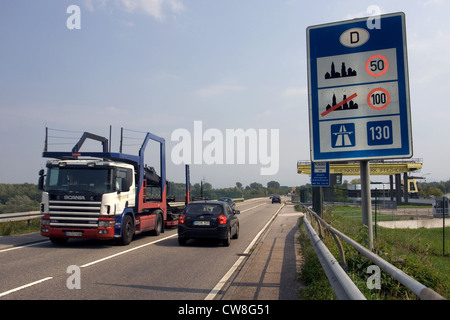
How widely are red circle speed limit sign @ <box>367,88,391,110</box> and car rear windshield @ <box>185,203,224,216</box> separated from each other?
8.21 metres

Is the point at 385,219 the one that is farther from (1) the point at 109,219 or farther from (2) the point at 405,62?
(2) the point at 405,62

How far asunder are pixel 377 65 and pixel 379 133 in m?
1.03

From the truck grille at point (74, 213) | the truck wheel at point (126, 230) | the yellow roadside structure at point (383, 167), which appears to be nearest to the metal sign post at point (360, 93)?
the truck grille at point (74, 213)

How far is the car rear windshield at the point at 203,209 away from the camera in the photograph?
13126 mm

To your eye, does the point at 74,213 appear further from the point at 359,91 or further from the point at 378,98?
the point at 378,98

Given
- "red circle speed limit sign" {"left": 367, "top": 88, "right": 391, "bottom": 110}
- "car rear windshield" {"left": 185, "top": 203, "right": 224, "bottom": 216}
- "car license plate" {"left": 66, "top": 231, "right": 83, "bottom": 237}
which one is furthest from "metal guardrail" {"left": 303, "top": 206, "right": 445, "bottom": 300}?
"car license plate" {"left": 66, "top": 231, "right": 83, "bottom": 237}

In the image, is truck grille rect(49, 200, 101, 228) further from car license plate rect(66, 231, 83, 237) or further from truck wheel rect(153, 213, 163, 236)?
truck wheel rect(153, 213, 163, 236)

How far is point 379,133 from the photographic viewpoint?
5684 millimetres

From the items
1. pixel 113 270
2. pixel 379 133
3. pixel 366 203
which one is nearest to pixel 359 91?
pixel 379 133

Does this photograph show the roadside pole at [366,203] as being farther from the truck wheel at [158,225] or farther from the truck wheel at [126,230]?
the truck wheel at [158,225]
